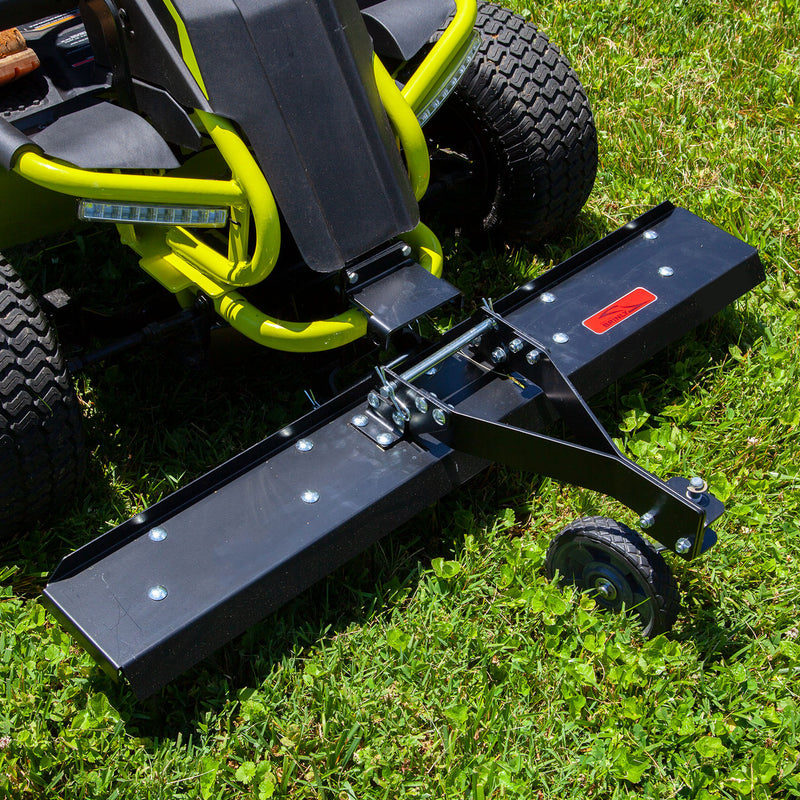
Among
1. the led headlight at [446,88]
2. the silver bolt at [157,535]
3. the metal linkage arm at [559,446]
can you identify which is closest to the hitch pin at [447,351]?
the metal linkage arm at [559,446]

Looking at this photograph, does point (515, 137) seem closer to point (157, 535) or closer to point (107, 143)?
point (107, 143)

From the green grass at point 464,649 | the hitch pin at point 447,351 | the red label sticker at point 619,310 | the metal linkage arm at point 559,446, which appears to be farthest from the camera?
the red label sticker at point 619,310

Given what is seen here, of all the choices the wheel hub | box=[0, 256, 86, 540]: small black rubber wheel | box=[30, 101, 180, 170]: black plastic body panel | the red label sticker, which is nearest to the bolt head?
the red label sticker

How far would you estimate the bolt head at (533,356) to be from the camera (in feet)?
8.41

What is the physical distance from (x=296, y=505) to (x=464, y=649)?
530mm

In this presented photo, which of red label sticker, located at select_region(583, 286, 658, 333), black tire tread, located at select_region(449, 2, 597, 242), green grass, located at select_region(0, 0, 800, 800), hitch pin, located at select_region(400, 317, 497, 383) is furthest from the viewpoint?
black tire tread, located at select_region(449, 2, 597, 242)

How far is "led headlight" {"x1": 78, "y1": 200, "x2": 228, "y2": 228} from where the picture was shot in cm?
233

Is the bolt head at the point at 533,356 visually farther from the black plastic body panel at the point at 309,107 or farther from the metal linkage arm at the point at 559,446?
the black plastic body panel at the point at 309,107

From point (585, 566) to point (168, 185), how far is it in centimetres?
131

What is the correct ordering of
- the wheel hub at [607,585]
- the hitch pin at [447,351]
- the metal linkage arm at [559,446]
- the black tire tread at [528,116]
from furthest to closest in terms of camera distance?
the black tire tread at [528,116], the hitch pin at [447,351], the wheel hub at [607,585], the metal linkage arm at [559,446]

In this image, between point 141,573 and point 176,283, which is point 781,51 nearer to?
point 176,283

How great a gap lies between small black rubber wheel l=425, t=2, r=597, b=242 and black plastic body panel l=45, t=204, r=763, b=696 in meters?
0.40

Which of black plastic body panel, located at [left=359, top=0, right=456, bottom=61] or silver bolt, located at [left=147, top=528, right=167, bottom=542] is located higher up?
black plastic body panel, located at [left=359, top=0, right=456, bottom=61]

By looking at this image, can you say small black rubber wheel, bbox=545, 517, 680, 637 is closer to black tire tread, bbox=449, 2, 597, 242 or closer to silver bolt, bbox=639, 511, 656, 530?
silver bolt, bbox=639, 511, 656, 530
